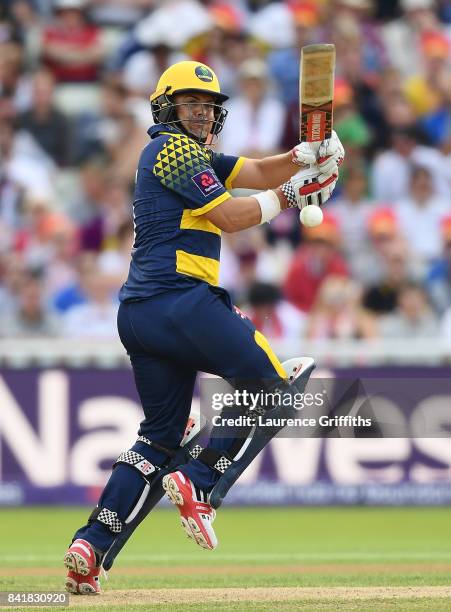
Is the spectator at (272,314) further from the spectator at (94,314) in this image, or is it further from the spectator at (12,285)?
the spectator at (12,285)

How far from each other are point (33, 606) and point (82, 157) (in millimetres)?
8173

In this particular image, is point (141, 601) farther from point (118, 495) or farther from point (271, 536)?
point (271, 536)

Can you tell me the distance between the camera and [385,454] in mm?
11344

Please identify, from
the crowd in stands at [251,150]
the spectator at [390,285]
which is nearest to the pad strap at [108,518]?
the crowd in stands at [251,150]

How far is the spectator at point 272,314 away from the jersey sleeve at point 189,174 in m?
4.76

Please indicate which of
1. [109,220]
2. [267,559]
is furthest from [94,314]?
[267,559]

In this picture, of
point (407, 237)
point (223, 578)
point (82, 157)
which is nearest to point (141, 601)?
point (223, 578)

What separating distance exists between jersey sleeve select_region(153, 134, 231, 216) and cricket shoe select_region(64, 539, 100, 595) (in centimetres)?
160

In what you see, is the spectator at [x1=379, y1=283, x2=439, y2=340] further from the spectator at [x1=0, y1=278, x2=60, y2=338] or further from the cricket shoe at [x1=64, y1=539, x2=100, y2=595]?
the cricket shoe at [x1=64, y1=539, x2=100, y2=595]

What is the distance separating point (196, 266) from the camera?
21.0ft

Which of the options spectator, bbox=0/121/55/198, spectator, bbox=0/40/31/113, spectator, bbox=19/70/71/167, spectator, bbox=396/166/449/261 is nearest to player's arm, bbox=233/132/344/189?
spectator, bbox=396/166/449/261

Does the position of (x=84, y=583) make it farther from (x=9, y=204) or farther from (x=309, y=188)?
(x=9, y=204)

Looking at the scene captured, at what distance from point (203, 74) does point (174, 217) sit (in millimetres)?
696

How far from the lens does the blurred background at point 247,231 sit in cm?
1133
